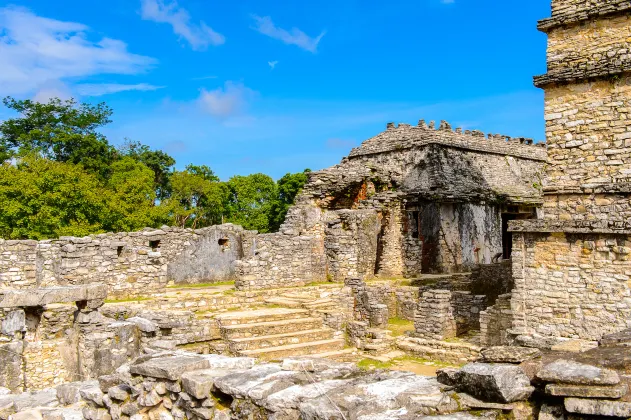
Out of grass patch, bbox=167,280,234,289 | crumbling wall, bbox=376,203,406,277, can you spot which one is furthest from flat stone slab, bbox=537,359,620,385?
crumbling wall, bbox=376,203,406,277

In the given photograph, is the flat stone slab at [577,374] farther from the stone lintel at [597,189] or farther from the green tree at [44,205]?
the green tree at [44,205]

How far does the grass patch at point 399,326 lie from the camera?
14.1 metres

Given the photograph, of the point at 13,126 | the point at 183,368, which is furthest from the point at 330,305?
the point at 13,126

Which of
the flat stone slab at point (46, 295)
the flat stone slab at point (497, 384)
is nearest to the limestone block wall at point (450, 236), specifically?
the flat stone slab at point (46, 295)

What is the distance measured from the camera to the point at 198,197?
4006cm

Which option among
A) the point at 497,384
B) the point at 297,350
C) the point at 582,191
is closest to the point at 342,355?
the point at 297,350

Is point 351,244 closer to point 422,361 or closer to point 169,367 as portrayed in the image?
point 422,361

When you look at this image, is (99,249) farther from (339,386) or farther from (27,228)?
(27,228)

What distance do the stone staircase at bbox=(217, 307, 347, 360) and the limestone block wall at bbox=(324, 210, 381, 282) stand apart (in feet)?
16.0

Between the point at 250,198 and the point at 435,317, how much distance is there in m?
29.0

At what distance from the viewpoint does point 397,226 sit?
2067 cm

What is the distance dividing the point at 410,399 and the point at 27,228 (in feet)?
81.8

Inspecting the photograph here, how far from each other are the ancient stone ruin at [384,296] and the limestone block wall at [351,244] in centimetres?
7

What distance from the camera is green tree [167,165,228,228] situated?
127 feet
